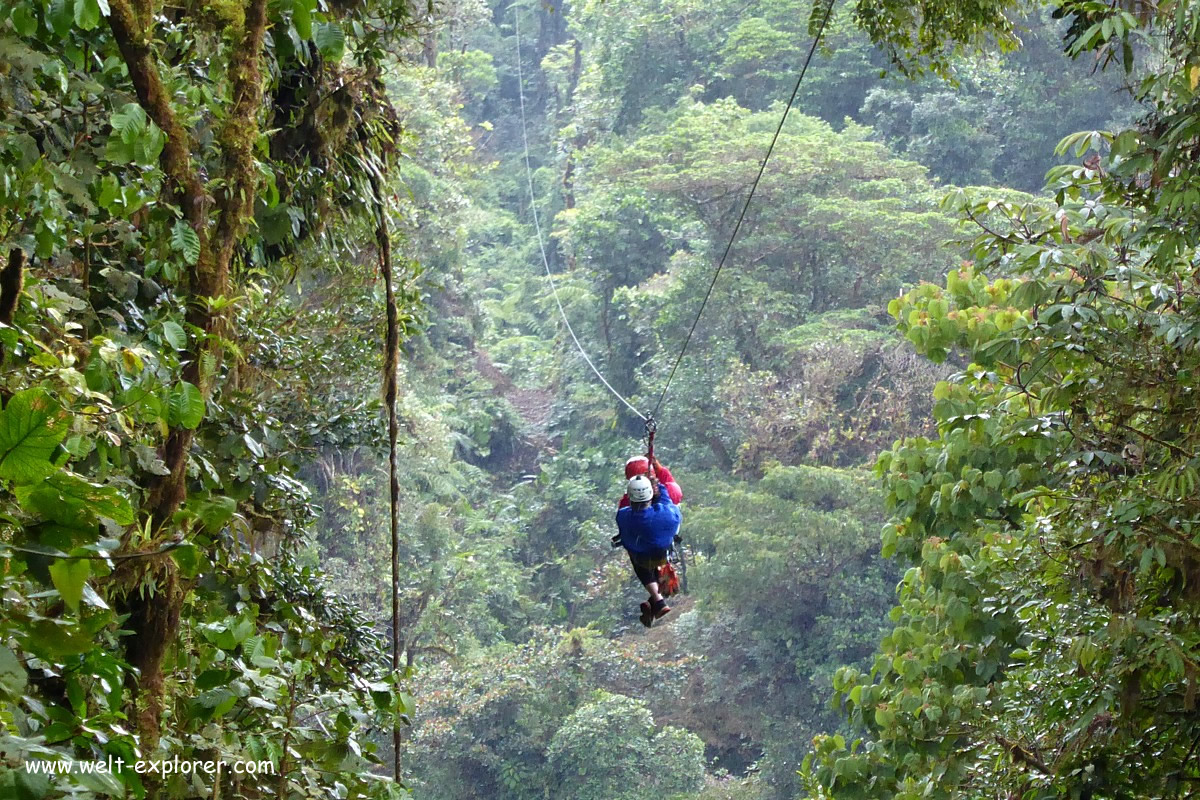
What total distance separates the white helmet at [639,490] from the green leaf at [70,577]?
3.38 meters

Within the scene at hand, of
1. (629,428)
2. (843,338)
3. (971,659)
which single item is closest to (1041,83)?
(843,338)

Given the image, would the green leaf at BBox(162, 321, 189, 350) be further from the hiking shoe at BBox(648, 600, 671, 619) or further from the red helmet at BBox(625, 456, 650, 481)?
the hiking shoe at BBox(648, 600, 671, 619)

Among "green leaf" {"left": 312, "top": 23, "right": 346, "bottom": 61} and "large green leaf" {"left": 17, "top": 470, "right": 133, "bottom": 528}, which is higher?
"green leaf" {"left": 312, "top": 23, "right": 346, "bottom": 61}

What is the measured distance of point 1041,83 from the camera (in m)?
18.0

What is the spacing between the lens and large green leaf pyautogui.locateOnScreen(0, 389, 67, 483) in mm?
1256

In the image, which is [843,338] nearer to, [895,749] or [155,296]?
[895,749]

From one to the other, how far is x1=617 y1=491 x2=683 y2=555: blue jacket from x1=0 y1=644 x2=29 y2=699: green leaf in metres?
3.69

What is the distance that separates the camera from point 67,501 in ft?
4.32

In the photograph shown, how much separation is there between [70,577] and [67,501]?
84 mm

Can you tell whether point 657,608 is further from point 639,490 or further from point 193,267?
point 193,267

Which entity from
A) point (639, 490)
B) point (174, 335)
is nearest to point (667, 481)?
point (639, 490)

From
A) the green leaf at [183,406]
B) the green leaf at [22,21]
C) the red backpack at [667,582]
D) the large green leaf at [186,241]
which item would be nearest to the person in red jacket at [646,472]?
the red backpack at [667,582]

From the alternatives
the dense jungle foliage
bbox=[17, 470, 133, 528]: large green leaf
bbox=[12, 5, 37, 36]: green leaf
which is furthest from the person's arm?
bbox=[17, 470, 133, 528]: large green leaf

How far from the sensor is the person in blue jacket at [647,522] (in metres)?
4.68
